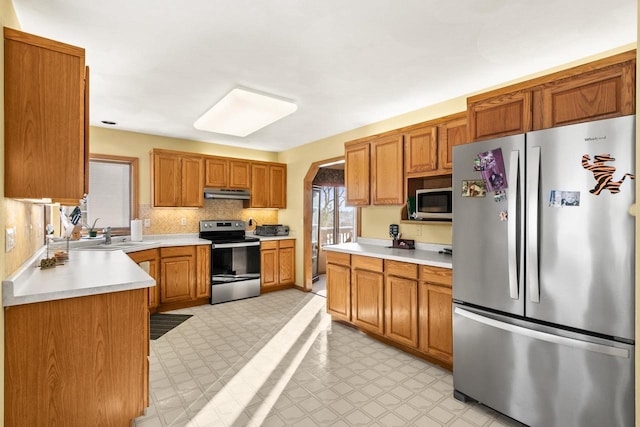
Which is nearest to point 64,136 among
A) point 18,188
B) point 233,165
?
point 18,188

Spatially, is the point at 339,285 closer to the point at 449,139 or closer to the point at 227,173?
the point at 449,139

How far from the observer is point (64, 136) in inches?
67.2

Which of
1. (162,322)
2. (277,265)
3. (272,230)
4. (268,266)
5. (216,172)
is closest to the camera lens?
(162,322)

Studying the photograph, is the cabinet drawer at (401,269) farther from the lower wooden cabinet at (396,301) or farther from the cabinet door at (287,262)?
the cabinet door at (287,262)

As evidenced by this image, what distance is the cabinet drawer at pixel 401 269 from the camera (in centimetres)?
290

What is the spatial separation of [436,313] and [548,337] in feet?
3.12

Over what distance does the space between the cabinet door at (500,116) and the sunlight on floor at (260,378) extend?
97.4 inches

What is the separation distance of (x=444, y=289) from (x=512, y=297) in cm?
69

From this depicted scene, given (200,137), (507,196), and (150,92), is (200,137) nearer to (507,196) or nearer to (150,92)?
(150,92)

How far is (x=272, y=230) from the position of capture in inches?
221

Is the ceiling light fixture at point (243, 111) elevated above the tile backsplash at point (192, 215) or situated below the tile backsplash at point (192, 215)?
above

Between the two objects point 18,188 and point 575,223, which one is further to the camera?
point 575,223

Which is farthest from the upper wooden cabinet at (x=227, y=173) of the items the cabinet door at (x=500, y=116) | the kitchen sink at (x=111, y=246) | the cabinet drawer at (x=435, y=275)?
the cabinet door at (x=500, y=116)

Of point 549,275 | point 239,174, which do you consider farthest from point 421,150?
point 239,174
